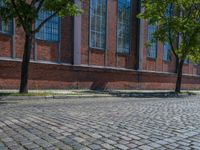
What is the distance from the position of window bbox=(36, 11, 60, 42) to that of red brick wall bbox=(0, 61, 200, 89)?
2.07m

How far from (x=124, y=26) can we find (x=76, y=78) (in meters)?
8.72

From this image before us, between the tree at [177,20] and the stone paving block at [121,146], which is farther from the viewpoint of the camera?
the tree at [177,20]

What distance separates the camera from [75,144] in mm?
5375

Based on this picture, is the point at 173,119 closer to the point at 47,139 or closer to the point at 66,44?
the point at 47,139

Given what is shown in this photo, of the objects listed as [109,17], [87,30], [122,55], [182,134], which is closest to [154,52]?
[122,55]

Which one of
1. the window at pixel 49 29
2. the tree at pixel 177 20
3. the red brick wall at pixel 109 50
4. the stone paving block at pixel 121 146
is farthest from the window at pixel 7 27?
the stone paving block at pixel 121 146

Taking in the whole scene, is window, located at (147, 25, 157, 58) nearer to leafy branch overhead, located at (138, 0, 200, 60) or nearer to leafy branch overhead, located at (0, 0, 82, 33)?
leafy branch overhead, located at (138, 0, 200, 60)

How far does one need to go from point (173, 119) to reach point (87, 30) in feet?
55.0

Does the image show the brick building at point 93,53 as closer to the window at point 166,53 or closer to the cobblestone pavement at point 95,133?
the window at point 166,53

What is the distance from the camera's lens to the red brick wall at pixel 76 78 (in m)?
18.6

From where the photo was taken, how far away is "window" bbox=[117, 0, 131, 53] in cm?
2827

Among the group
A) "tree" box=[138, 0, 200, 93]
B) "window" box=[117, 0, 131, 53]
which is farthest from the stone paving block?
"window" box=[117, 0, 131, 53]

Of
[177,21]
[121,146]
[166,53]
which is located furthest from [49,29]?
[166,53]

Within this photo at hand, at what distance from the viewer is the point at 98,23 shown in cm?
2592
